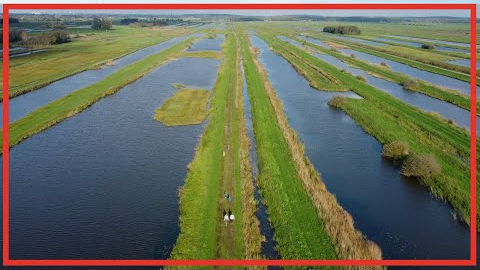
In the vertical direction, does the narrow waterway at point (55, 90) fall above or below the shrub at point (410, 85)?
below

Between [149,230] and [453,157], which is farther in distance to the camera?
[453,157]

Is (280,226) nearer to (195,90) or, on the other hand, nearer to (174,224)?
(174,224)

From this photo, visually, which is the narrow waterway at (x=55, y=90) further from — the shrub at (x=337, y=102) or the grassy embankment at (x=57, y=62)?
the shrub at (x=337, y=102)

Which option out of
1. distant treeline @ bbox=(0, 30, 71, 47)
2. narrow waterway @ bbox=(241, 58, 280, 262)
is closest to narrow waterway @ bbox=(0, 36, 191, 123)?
narrow waterway @ bbox=(241, 58, 280, 262)

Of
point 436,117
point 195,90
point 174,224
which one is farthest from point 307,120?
point 174,224

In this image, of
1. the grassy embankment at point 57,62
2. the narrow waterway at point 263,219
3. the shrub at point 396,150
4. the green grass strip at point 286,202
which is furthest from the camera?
the grassy embankment at point 57,62

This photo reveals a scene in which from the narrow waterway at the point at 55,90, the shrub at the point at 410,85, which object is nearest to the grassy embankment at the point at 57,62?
the narrow waterway at the point at 55,90
